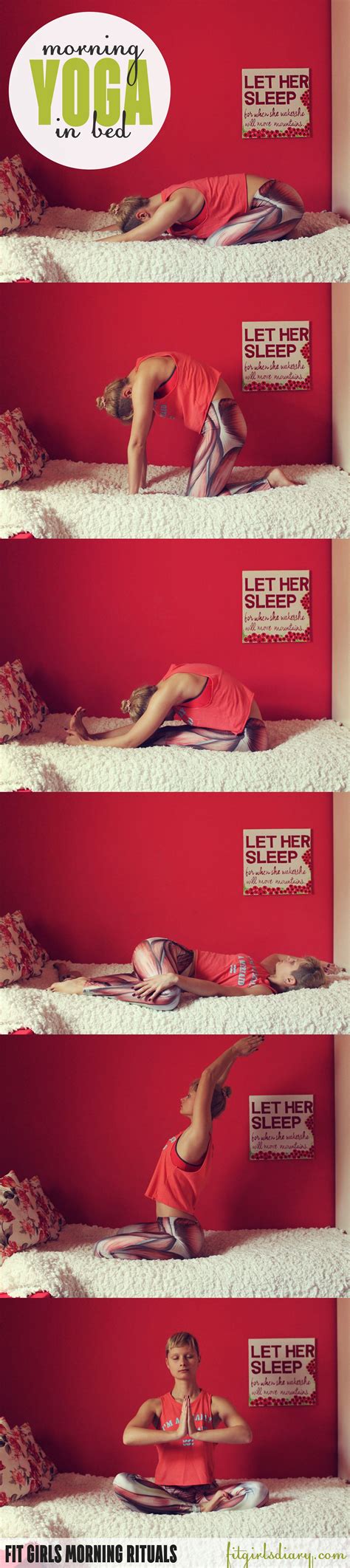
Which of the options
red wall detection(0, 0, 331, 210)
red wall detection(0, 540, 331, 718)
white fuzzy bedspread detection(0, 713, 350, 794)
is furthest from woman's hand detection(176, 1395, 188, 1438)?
red wall detection(0, 0, 331, 210)

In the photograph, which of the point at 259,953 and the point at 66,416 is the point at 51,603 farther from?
the point at 259,953

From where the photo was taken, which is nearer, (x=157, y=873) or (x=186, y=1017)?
(x=186, y=1017)

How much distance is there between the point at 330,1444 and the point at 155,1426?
0.38 m

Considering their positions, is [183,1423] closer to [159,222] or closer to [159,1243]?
[159,1243]

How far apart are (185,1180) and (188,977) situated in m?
0.33

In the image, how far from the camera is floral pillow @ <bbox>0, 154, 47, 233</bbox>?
2.29m

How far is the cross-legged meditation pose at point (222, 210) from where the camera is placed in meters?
2.23

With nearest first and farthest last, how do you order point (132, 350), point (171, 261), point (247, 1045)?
point (171, 261)
point (247, 1045)
point (132, 350)

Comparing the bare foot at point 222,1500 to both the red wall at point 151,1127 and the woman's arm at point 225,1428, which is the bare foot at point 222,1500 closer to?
the woman's arm at point 225,1428

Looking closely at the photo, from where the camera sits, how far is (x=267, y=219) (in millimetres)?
2238

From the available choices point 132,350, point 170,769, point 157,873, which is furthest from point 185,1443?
point 132,350

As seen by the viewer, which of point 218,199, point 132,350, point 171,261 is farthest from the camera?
point 132,350

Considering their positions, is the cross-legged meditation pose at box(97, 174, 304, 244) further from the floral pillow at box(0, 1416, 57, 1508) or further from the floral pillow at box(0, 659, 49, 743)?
the floral pillow at box(0, 1416, 57, 1508)

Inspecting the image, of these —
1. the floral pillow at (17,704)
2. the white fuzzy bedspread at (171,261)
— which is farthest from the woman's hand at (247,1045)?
the white fuzzy bedspread at (171,261)
